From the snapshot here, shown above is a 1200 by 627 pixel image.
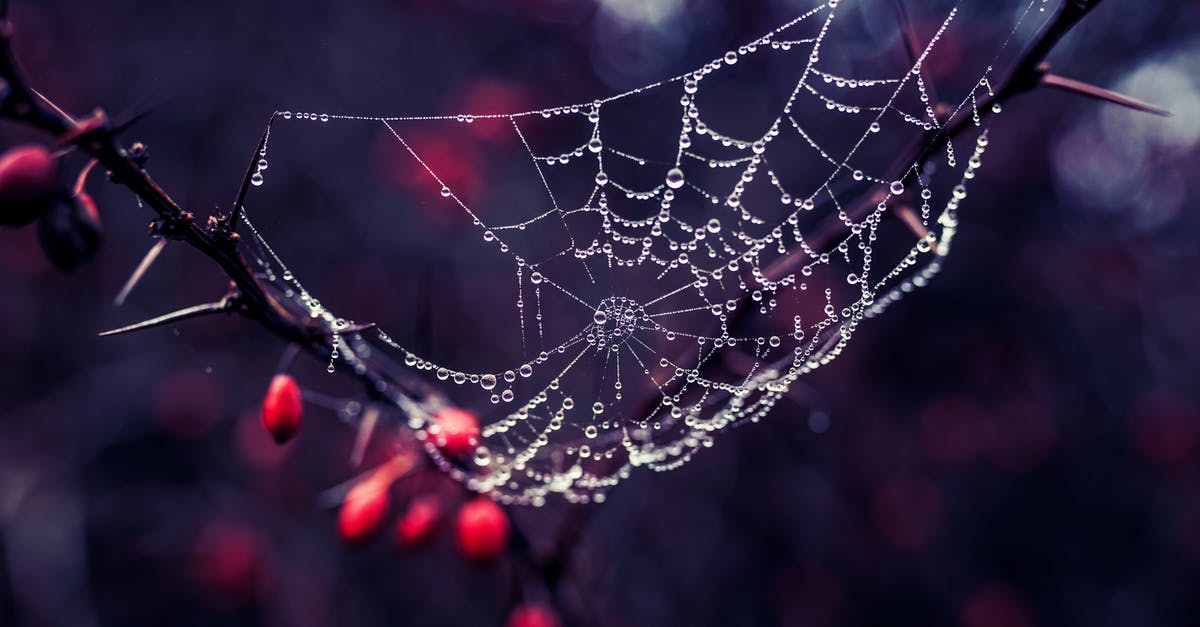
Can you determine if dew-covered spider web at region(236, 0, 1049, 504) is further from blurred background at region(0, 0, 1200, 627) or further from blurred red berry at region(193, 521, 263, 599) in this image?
blurred red berry at region(193, 521, 263, 599)

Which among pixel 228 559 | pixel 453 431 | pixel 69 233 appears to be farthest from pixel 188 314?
pixel 228 559

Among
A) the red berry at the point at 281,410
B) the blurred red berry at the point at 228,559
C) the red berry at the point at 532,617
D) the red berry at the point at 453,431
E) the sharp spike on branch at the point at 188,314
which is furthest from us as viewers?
the blurred red berry at the point at 228,559

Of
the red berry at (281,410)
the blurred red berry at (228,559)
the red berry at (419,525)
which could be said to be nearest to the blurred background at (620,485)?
the blurred red berry at (228,559)

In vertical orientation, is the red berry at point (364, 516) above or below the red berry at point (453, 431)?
below

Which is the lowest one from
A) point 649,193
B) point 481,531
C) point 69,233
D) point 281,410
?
point 481,531

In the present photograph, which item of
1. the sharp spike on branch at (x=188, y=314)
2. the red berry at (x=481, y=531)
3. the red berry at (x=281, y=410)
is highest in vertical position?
the sharp spike on branch at (x=188, y=314)

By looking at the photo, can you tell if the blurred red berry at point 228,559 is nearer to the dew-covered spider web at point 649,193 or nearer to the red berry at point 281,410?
the dew-covered spider web at point 649,193

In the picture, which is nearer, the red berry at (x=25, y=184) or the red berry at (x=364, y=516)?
the red berry at (x=25, y=184)

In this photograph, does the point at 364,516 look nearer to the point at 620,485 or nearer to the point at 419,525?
the point at 419,525
